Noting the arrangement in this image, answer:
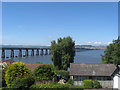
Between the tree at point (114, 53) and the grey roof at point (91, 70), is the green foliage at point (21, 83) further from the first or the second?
the tree at point (114, 53)

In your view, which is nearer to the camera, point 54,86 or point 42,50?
point 54,86

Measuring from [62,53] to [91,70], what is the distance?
18.0 feet

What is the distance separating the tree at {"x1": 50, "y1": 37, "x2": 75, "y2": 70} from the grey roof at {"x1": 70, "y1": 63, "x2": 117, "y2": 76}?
15.4 feet

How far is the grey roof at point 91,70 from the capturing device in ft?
30.4

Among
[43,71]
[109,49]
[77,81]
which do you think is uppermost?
[109,49]

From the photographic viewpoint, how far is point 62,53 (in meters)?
14.7

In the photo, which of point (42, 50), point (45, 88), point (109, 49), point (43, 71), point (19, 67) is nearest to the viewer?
point (45, 88)

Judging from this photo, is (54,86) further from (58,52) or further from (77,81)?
(58,52)

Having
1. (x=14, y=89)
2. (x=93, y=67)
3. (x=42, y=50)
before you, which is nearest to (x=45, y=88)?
(x=14, y=89)

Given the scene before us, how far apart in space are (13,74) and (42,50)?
42.6m

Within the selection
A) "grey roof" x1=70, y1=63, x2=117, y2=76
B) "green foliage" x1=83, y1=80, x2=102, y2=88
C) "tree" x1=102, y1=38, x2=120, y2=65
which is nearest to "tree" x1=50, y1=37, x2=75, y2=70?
"tree" x1=102, y1=38, x2=120, y2=65

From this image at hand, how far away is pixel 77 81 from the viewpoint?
926 cm

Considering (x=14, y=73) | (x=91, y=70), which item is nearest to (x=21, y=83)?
(x=14, y=73)

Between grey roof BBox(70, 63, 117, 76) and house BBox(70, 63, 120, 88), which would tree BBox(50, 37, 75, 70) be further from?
house BBox(70, 63, 120, 88)
